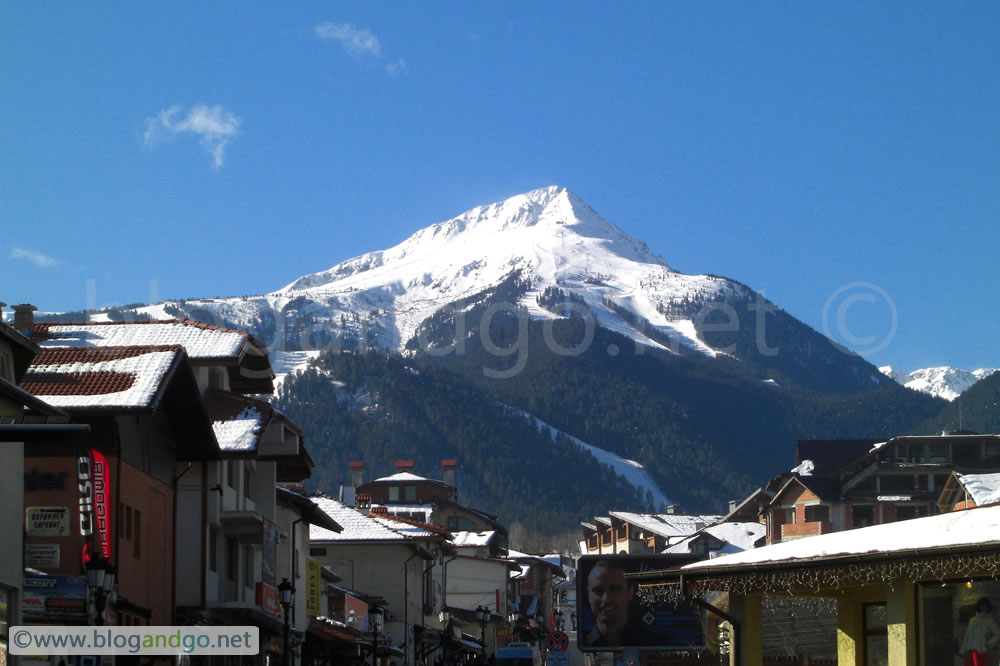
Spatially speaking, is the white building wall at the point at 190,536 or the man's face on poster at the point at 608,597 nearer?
the white building wall at the point at 190,536

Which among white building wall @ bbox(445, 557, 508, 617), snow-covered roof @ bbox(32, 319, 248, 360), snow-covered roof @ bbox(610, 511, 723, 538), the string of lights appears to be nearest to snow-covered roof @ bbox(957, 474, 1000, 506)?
snow-covered roof @ bbox(32, 319, 248, 360)

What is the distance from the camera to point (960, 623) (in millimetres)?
13711

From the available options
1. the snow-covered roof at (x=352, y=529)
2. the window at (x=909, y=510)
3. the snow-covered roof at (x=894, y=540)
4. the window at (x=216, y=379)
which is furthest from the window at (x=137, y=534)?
the window at (x=909, y=510)

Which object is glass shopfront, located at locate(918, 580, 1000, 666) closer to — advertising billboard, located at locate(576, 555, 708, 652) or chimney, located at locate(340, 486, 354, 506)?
advertising billboard, located at locate(576, 555, 708, 652)

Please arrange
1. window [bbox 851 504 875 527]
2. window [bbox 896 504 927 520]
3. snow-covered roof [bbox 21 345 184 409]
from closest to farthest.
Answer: snow-covered roof [bbox 21 345 184 409] → window [bbox 896 504 927 520] → window [bbox 851 504 875 527]

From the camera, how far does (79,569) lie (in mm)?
26203

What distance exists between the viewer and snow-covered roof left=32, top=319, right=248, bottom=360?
33438 millimetres

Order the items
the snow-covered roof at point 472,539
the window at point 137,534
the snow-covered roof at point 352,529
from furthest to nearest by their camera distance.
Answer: the snow-covered roof at point 472,539
the snow-covered roof at point 352,529
the window at point 137,534

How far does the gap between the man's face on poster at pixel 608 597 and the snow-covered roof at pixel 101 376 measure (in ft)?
74.5

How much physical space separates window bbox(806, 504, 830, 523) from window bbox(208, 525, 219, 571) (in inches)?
2535

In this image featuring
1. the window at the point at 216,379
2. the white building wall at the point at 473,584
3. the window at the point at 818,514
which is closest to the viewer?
the window at the point at 216,379

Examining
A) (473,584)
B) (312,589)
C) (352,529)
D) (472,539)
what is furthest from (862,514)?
(312,589)

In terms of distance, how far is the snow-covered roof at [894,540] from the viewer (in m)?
13.4

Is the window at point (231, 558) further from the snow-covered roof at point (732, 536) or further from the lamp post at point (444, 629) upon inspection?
the snow-covered roof at point (732, 536)
